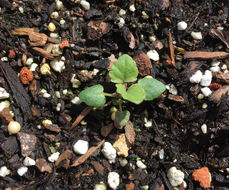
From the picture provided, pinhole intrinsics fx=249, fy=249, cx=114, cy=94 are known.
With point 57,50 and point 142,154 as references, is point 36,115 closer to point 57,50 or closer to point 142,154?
point 57,50

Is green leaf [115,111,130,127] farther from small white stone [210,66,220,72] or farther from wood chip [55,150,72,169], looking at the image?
small white stone [210,66,220,72]

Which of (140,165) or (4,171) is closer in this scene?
(4,171)

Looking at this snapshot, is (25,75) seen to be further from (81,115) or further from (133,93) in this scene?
(133,93)

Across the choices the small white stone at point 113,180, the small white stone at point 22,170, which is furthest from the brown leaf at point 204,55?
the small white stone at point 22,170

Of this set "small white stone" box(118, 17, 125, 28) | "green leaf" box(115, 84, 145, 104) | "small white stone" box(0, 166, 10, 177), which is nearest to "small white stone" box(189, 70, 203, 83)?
"green leaf" box(115, 84, 145, 104)

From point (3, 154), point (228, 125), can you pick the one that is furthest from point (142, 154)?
point (3, 154)

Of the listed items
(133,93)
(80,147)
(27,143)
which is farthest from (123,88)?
(27,143)
